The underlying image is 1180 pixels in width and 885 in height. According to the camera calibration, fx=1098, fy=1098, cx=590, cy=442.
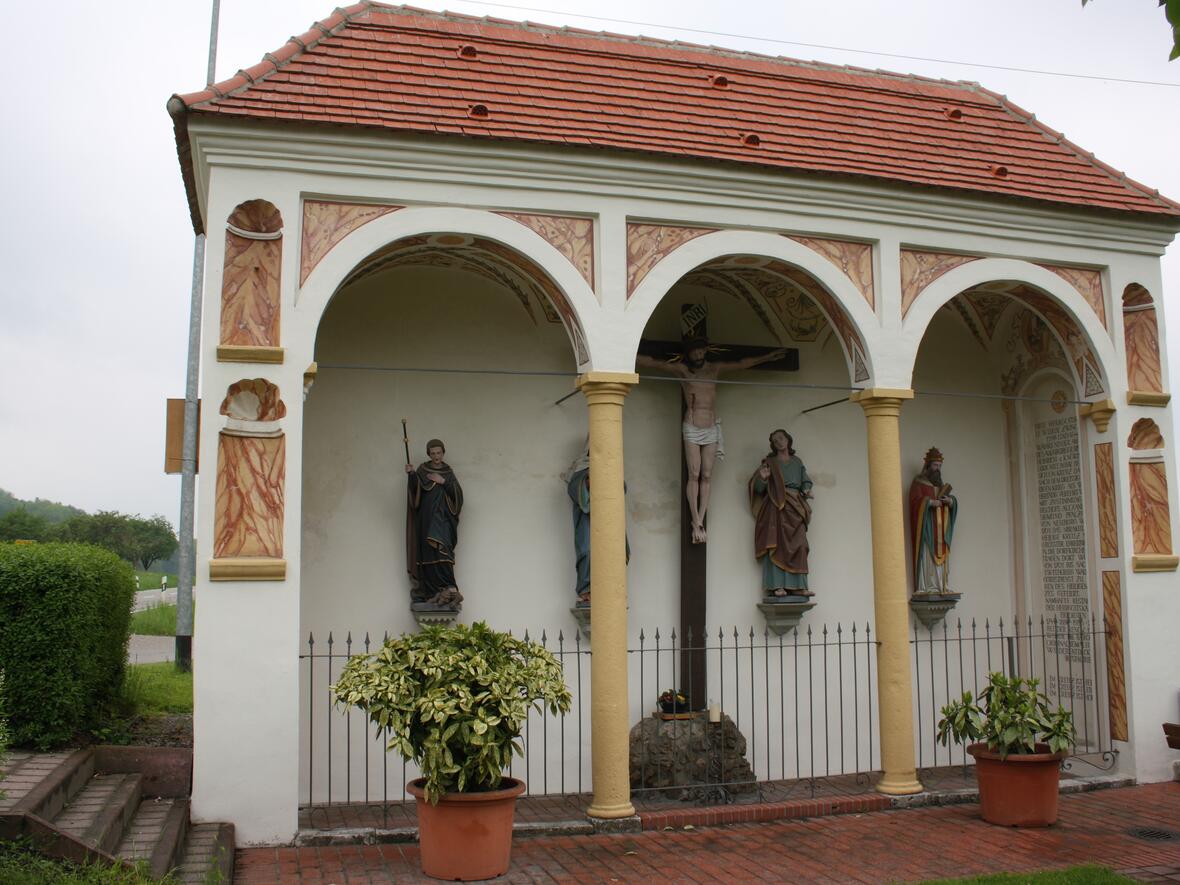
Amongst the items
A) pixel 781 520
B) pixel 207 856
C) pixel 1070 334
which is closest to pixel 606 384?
pixel 781 520

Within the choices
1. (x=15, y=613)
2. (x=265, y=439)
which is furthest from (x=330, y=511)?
(x=15, y=613)

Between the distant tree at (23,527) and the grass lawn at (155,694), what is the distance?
39.4 meters

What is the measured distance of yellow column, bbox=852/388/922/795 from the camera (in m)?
8.83

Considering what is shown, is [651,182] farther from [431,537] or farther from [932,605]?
[932,605]

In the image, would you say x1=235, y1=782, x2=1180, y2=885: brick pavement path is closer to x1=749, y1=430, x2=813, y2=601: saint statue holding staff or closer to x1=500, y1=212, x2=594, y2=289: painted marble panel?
x1=749, y1=430, x2=813, y2=601: saint statue holding staff

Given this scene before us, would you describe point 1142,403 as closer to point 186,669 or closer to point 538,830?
point 538,830

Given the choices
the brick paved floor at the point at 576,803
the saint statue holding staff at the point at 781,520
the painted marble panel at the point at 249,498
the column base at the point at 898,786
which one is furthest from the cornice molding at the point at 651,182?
the brick paved floor at the point at 576,803

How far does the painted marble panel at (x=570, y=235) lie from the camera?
8414 mm

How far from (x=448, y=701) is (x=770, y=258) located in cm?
461

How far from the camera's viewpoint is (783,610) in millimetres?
10266

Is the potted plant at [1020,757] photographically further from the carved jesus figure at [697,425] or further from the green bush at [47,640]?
the green bush at [47,640]

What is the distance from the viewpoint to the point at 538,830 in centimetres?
780

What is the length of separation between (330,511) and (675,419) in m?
3.34

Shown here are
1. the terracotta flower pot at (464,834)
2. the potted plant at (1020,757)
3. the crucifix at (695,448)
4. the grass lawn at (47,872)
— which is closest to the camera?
the grass lawn at (47,872)
